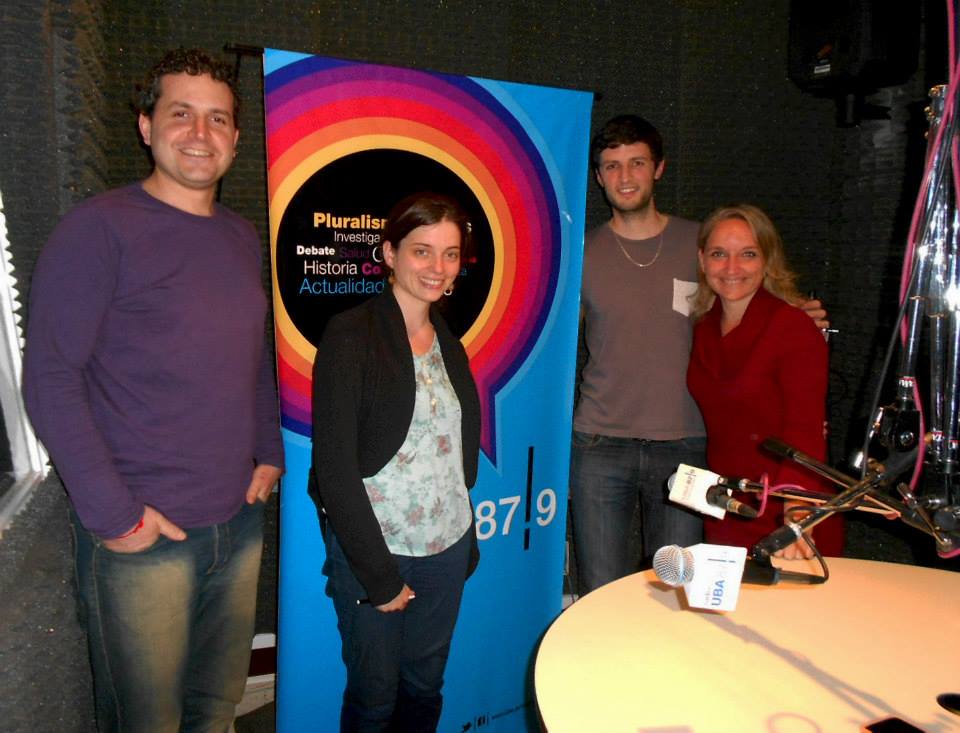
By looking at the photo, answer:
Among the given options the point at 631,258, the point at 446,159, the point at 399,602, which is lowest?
the point at 399,602

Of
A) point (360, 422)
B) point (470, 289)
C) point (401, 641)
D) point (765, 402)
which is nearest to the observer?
point (360, 422)

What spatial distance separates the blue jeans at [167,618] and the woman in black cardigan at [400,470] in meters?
0.22

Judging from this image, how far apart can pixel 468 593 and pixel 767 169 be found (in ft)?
6.98

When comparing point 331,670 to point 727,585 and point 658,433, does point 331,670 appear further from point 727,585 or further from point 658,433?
point 727,585

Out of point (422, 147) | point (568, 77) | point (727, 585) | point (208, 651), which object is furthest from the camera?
point (568, 77)

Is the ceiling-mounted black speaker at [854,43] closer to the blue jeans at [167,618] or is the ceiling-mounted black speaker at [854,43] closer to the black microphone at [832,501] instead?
the black microphone at [832,501]

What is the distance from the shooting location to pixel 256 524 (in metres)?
1.76

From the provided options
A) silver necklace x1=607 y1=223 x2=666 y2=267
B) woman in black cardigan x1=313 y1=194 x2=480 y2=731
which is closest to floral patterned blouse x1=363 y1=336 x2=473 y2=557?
woman in black cardigan x1=313 y1=194 x2=480 y2=731

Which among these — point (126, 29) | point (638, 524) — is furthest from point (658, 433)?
point (126, 29)

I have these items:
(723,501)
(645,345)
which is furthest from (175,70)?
(645,345)

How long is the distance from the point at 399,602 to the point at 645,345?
3.66 feet

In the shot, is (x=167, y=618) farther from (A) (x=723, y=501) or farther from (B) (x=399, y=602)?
(A) (x=723, y=501)

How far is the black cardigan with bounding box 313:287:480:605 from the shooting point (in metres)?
1.65

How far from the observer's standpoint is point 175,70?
1569 mm
